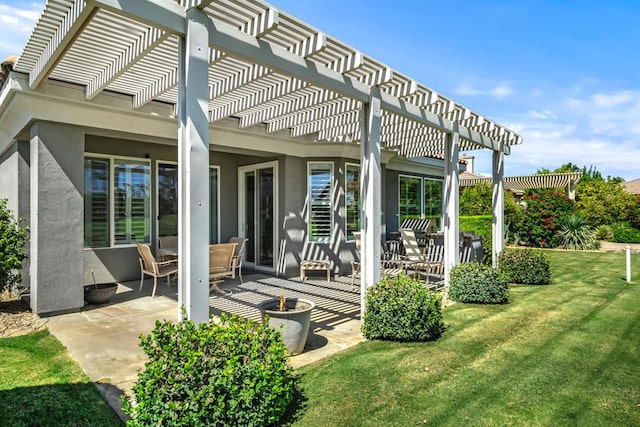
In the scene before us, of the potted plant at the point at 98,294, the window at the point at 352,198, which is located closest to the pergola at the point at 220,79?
the window at the point at 352,198

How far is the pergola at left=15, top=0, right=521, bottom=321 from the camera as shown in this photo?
337 centimetres

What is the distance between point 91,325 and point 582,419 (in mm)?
5707

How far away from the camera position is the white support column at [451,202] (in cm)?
752

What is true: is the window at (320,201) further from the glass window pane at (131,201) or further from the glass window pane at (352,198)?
the glass window pane at (131,201)

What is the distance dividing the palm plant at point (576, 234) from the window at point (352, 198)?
1086cm

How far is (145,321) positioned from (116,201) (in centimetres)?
347

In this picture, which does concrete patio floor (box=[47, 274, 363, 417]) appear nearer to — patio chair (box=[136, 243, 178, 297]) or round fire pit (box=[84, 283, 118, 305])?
round fire pit (box=[84, 283, 118, 305])

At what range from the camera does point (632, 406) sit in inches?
125

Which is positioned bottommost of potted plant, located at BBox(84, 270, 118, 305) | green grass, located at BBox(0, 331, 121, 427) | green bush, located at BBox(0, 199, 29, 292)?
green grass, located at BBox(0, 331, 121, 427)

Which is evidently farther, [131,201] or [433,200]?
[433,200]

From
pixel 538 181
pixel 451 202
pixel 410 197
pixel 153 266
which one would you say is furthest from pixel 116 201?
pixel 538 181

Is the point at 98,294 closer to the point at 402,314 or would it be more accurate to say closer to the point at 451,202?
the point at 402,314

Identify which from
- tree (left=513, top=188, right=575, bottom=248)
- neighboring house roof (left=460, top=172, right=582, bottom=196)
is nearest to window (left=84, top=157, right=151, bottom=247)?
tree (left=513, top=188, right=575, bottom=248)

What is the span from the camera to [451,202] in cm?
764
